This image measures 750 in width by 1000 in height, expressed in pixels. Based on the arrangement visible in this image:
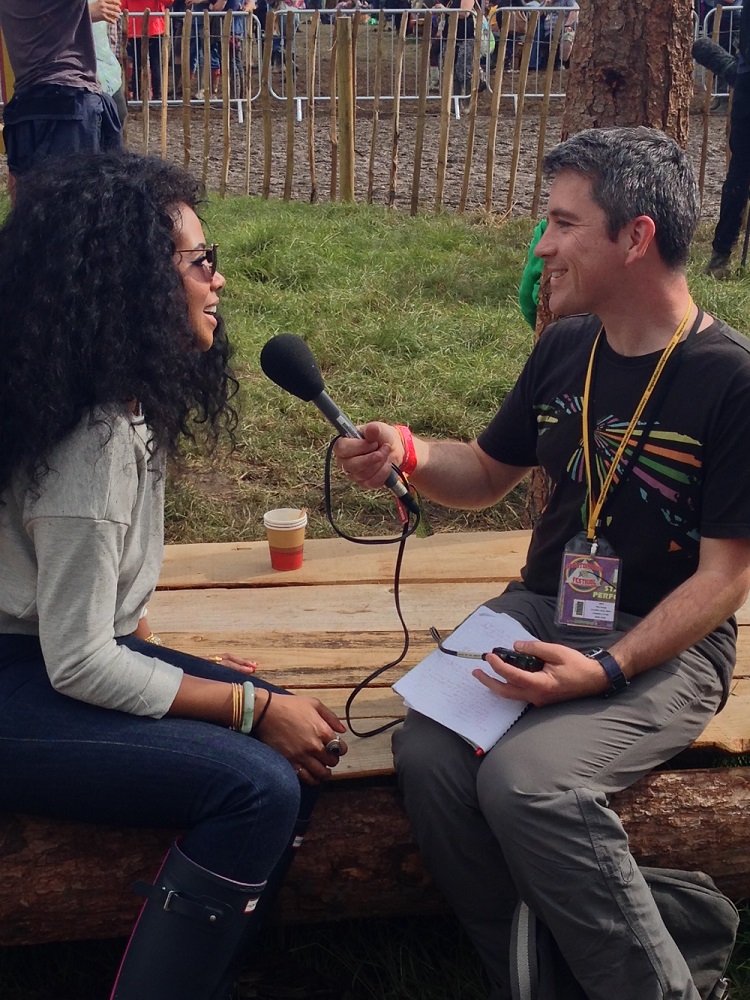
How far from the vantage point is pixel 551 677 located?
231cm

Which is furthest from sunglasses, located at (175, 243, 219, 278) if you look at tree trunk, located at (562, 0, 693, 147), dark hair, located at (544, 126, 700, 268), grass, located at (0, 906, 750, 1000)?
tree trunk, located at (562, 0, 693, 147)

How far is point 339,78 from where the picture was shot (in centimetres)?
919

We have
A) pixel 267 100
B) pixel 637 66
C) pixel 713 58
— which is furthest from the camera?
pixel 267 100

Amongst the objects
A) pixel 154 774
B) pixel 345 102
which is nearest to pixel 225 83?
pixel 345 102

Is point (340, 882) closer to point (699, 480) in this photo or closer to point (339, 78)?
point (699, 480)

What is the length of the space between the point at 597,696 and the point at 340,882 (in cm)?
68

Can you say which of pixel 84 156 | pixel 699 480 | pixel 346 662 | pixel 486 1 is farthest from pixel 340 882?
pixel 486 1

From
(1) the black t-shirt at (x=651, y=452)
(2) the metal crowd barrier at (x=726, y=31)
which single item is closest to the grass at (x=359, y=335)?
(1) the black t-shirt at (x=651, y=452)

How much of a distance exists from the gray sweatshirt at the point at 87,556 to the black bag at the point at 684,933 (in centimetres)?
82

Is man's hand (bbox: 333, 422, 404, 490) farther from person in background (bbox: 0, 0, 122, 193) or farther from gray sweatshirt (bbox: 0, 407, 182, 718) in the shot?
person in background (bbox: 0, 0, 122, 193)

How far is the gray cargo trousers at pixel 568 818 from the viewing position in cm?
215

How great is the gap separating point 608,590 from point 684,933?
698 mm

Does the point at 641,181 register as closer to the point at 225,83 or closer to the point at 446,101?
the point at 446,101

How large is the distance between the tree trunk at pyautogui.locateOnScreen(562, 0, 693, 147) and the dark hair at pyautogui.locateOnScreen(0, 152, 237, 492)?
2.30 metres
